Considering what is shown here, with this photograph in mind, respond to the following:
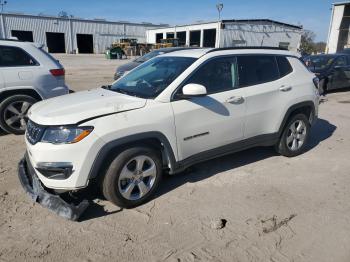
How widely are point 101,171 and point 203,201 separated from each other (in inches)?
50.7

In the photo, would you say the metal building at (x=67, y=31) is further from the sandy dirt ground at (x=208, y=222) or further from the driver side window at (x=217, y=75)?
the sandy dirt ground at (x=208, y=222)

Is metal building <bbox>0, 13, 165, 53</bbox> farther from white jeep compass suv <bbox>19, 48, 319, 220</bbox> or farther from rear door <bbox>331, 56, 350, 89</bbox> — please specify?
white jeep compass suv <bbox>19, 48, 319, 220</bbox>

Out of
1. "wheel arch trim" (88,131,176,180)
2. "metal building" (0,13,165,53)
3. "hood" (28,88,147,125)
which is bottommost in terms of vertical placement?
"wheel arch trim" (88,131,176,180)

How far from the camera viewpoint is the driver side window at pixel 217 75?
4090 millimetres

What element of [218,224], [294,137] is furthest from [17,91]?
[294,137]

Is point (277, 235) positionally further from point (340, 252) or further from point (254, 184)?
point (254, 184)

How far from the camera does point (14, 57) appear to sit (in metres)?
6.19

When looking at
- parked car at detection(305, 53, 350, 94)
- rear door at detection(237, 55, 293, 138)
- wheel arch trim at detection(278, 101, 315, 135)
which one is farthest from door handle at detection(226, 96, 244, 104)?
parked car at detection(305, 53, 350, 94)

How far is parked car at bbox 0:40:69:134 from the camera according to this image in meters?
6.08

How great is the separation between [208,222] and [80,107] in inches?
74.1

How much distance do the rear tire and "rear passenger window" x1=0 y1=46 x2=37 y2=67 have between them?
2.11 ft

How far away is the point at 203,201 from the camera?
154 inches

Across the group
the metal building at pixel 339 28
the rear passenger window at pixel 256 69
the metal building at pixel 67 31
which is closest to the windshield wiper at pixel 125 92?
the rear passenger window at pixel 256 69

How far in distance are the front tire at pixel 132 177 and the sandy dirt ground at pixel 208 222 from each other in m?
0.15
